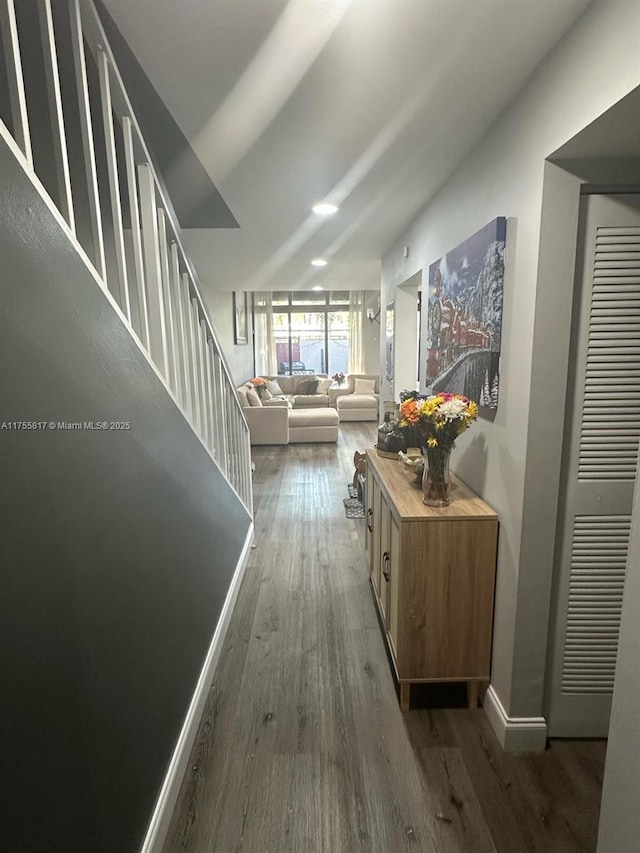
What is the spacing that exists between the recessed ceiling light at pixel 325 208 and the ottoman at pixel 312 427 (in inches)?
157

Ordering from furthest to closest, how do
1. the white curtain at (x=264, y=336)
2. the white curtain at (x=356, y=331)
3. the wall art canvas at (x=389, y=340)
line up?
the white curtain at (x=264, y=336), the white curtain at (x=356, y=331), the wall art canvas at (x=389, y=340)

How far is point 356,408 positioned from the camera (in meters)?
8.62

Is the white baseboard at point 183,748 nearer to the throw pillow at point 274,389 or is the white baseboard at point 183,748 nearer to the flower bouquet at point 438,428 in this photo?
the flower bouquet at point 438,428

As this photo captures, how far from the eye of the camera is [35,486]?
0.84 meters

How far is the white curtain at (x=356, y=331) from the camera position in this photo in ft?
32.8

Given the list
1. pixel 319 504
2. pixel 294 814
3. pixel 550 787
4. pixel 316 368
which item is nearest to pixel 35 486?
pixel 294 814

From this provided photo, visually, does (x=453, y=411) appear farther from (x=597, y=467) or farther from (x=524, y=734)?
(x=524, y=734)

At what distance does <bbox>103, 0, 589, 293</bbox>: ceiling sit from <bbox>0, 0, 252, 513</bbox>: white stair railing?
0.26 metres

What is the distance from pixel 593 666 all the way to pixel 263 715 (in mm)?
1282

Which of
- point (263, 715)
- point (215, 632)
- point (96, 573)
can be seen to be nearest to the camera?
Result: point (96, 573)

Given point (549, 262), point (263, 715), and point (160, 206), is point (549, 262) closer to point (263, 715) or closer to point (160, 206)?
point (160, 206)

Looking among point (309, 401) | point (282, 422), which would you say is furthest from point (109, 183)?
point (309, 401)

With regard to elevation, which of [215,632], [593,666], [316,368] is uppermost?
[316,368]

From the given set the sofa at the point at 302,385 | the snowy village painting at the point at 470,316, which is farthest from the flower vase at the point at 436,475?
the sofa at the point at 302,385
